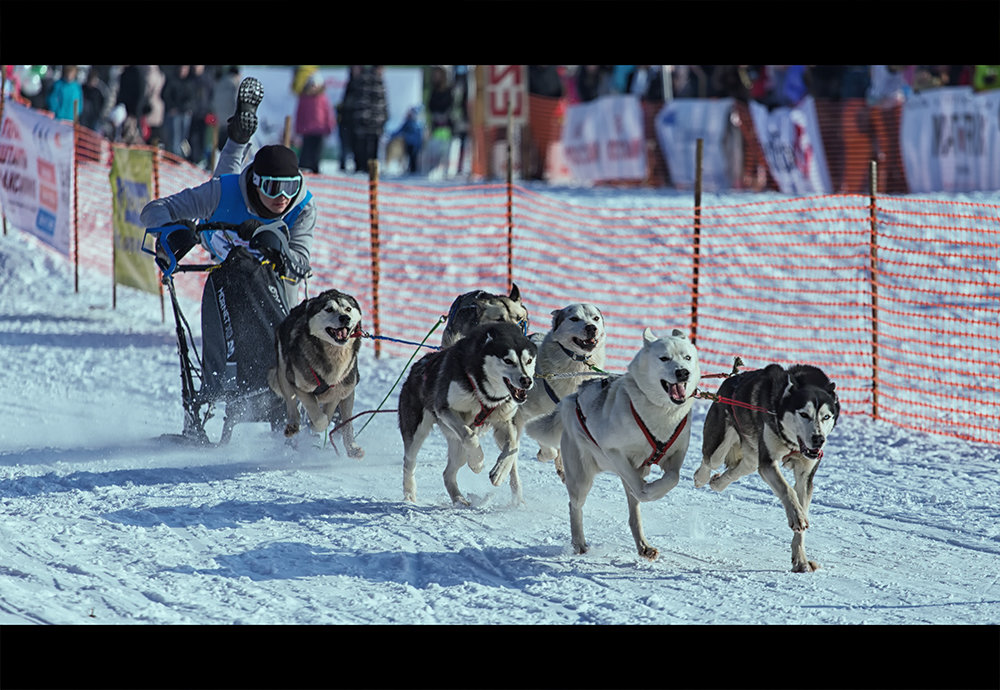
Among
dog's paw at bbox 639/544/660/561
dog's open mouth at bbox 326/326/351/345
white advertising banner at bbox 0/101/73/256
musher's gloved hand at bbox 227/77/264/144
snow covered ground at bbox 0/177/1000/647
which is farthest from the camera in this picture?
white advertising banner at bbox 0/101/73/256

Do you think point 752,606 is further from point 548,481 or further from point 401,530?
point 548,481

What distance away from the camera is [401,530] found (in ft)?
17.0

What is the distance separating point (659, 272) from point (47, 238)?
5990 mm

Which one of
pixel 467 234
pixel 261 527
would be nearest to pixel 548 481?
pixel 261 527

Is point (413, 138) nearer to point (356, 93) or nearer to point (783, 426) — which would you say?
point (356, 93)

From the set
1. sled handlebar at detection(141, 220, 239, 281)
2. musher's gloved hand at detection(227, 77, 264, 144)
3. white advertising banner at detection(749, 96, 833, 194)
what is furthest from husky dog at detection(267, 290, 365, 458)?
white advertising banner at detection(749, 96, 833, 194)

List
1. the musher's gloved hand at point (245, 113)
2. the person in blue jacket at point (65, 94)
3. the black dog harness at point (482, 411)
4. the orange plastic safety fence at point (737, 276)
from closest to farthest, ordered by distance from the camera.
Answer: the black dog harness at point (482, 411), the musher's gloved hand at point (245, 113), the orange plastic safety fence at point (737, 276), the person in blue jacket at point (65, 94)

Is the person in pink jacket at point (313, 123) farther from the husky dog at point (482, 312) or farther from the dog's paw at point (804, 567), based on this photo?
the dog's paw at point (804, 567)

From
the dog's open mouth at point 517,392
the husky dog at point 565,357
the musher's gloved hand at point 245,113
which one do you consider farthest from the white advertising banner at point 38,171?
the dog's open mouth at point 517,392

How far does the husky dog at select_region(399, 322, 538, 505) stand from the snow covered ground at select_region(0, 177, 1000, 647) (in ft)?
0.73

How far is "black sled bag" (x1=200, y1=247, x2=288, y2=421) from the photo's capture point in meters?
6.38

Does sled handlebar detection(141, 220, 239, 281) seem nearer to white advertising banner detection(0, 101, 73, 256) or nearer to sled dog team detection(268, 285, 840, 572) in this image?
sled dog team detection(268, 285, 840, 572)

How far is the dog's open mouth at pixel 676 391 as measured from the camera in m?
4.39

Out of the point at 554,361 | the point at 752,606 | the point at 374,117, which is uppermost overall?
the point at 374,117
